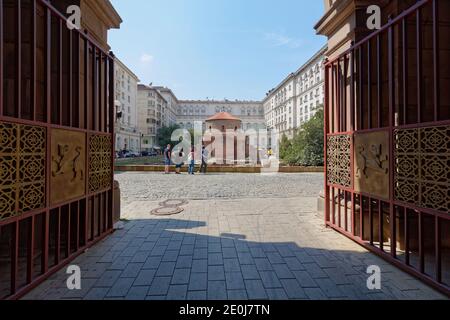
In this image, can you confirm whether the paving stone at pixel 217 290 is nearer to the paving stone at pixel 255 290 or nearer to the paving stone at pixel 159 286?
the paving stone at pixel 255 290

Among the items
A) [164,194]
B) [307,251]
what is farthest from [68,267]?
[164,194]

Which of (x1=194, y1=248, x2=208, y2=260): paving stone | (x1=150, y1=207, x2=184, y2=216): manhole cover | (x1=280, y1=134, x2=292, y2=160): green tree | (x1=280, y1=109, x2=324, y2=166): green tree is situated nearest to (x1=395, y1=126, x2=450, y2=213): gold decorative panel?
(x1=194, y1=248, x2=208, y2=260): paving stone

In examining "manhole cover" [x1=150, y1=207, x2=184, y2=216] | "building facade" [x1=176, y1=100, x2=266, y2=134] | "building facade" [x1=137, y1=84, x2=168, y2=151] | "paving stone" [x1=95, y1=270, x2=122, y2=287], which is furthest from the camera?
"building facade" [x1=176, y1=100, x2=266, y2=134]

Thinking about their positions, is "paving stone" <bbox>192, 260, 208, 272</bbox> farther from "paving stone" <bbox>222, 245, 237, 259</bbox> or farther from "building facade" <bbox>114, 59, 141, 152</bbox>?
"building facade" <bbox>114, 59, 141, 152</bbox>

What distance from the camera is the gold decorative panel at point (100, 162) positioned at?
4.02m

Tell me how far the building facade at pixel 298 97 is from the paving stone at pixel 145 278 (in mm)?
41294

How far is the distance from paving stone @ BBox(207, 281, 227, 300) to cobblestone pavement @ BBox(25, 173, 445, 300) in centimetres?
1

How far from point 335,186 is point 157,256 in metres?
3.29

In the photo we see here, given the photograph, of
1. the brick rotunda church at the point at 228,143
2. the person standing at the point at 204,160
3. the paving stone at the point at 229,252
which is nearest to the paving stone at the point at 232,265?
the paving stone at the point at 229,252

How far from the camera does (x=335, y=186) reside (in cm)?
466

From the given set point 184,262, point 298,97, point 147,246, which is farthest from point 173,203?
point 298,97

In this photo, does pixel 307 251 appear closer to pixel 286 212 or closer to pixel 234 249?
pixel 234 249

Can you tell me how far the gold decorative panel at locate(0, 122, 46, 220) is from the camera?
2.45m

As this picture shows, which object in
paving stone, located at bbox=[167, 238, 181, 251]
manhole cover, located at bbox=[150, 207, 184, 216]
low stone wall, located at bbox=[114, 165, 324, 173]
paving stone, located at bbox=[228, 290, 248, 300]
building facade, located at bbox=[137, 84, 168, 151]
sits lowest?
paving stone, located at bbox=[228, 290, 248, 300]
